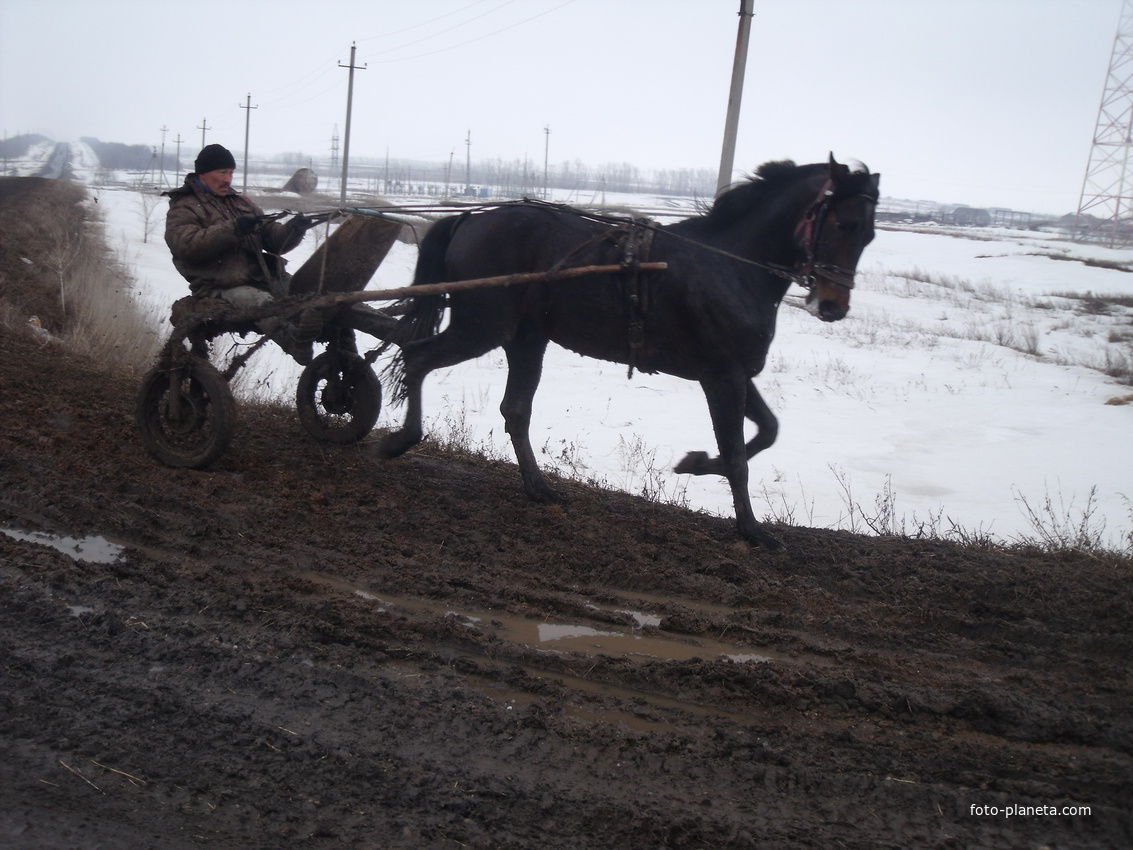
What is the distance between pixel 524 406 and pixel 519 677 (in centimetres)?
265

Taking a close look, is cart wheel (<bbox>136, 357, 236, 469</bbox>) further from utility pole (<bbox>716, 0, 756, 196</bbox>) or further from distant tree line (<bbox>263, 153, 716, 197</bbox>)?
distant tree line (<bbox>263, 153, 716, 197</bbox>)

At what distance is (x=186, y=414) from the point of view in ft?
20.0

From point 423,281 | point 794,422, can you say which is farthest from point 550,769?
point 794,422

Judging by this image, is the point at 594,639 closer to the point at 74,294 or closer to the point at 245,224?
the point at 245,224

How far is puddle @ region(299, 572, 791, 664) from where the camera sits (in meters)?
3.94

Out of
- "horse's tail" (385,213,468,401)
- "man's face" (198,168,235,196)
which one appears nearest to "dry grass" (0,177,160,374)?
"man's face" (198,168,235,196)

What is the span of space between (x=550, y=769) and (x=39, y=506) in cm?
363

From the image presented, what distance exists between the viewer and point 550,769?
9.68ft

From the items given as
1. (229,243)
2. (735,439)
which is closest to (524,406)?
(735,439)

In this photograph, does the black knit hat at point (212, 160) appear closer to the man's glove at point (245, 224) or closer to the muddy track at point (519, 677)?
the man's glove at point (245, 224)

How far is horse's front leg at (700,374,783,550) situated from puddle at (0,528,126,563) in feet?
11.1

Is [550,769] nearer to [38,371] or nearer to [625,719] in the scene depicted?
[625,719]

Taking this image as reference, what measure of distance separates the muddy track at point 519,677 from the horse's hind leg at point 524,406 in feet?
0.88

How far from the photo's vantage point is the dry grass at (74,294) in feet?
33.6
